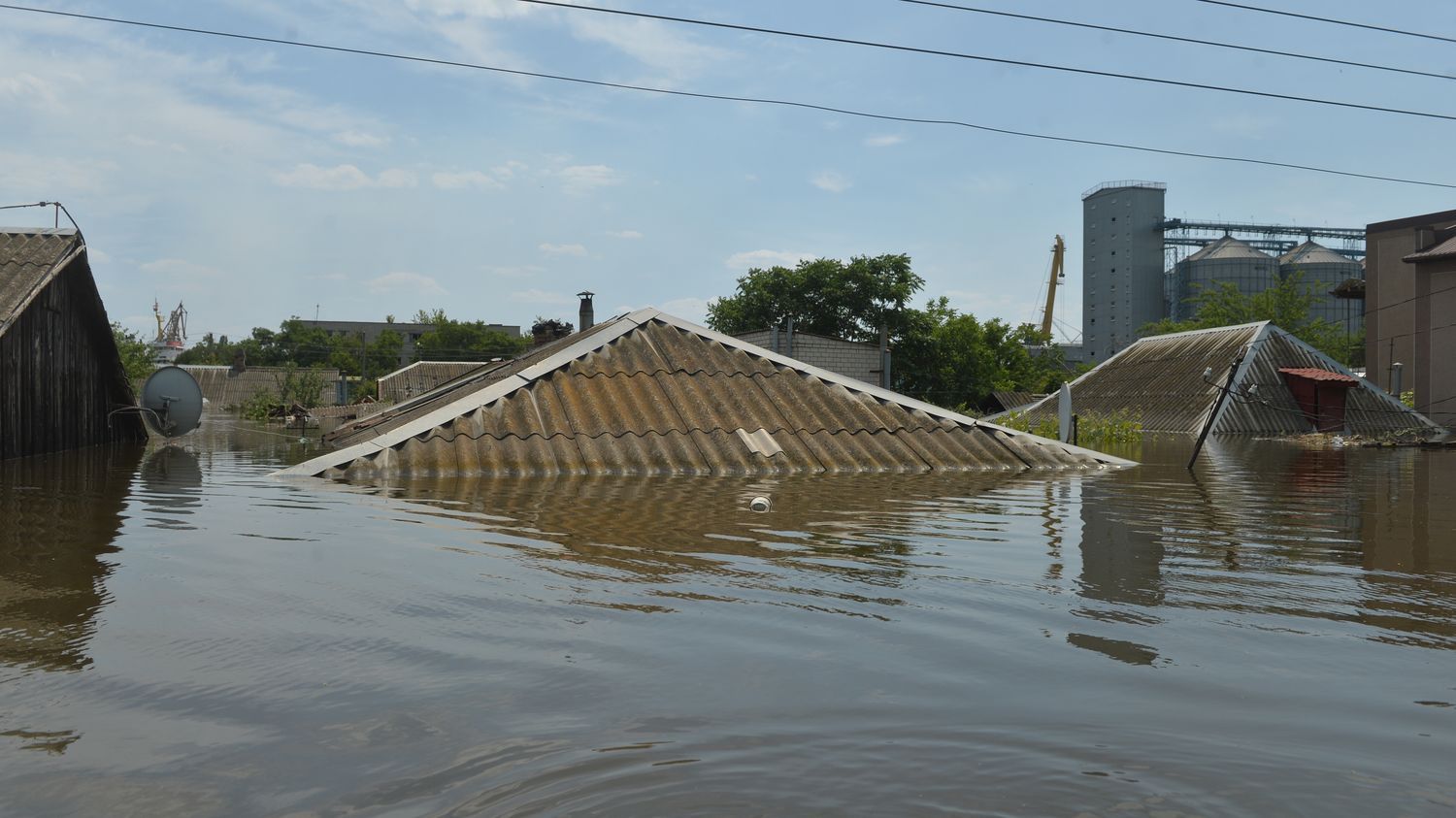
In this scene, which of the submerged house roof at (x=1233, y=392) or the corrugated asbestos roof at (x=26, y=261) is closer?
the corrugated asbestos roof at (x=26, y=261)

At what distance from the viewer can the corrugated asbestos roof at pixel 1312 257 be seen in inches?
4168

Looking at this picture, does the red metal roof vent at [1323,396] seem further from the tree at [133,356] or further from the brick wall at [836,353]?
the tree at [133,356]

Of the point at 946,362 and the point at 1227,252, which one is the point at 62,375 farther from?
the point at 1227,252

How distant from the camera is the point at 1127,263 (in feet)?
362

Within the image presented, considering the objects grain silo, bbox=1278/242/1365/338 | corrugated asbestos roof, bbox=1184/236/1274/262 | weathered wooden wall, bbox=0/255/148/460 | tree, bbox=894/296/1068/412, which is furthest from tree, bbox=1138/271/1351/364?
weathered wooden wall, bbox=0/255/148/460

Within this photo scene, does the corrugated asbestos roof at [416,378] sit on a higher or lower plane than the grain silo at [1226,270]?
lower

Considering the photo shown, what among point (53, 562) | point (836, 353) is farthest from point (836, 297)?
point (53, 562)

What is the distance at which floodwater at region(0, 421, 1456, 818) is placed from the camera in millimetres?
2705

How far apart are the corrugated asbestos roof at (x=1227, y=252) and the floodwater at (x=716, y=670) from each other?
351 ft

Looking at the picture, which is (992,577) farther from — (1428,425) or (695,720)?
(1428,425)

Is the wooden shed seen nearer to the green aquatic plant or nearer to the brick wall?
the brick wall

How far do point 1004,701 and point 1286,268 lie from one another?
114 metres

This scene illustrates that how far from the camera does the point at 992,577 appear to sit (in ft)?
19.0

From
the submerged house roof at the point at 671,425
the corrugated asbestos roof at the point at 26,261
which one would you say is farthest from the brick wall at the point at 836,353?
the corrugated asbestos roof at the point at 26,261
